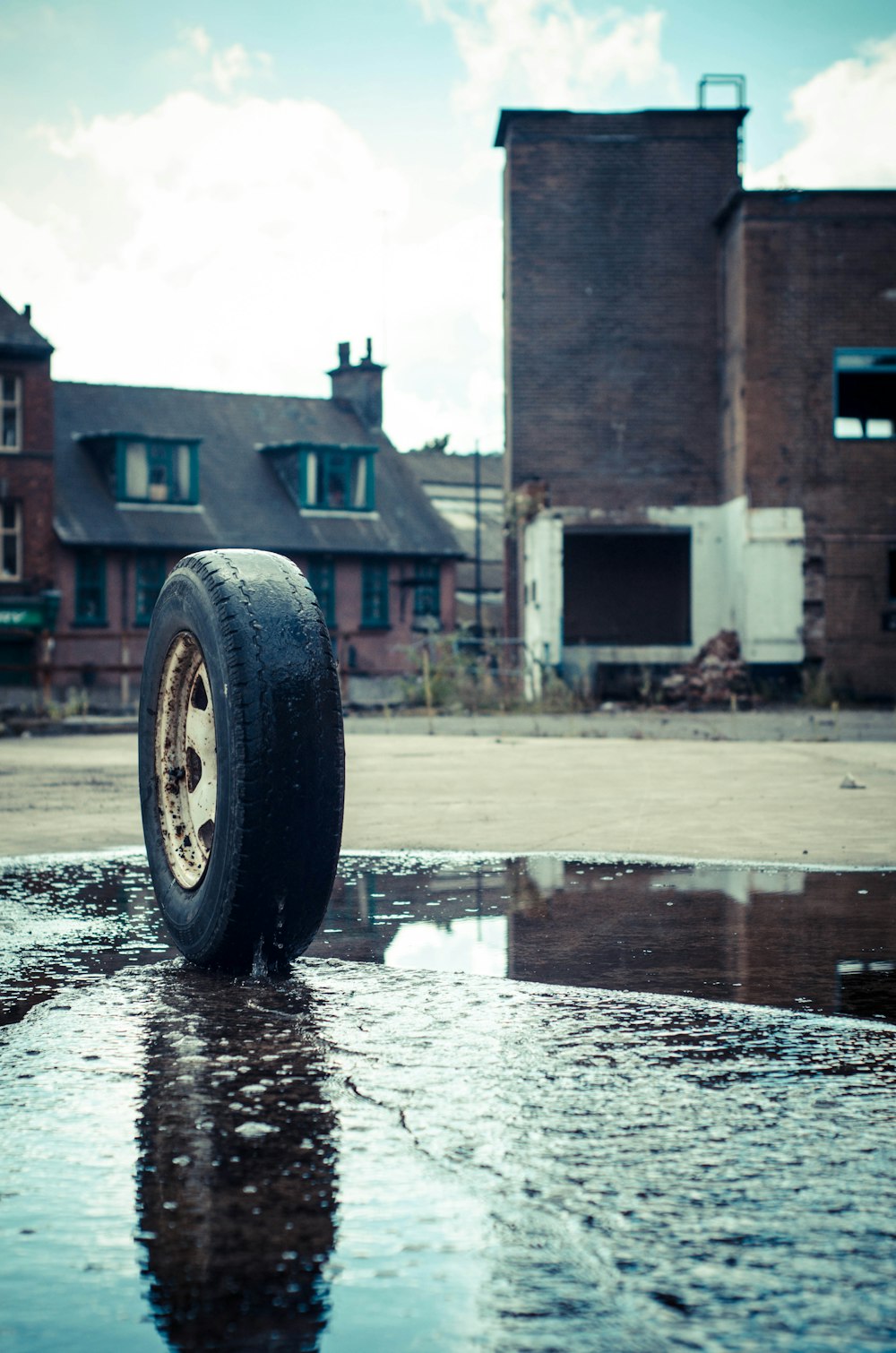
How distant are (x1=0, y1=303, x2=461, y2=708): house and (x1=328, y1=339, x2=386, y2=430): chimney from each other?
0.03 meters

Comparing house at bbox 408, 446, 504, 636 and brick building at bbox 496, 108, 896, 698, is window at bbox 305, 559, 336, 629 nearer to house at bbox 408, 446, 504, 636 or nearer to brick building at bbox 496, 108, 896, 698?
brick building at bbox 496, 108, 896, 698

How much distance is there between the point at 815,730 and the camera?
1819 cm

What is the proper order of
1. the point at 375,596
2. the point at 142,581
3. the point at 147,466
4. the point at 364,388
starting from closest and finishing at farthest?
the point at 142,581, the point at 147,466, the point at 375,596, the point at 364,388

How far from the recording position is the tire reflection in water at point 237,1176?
2133mm

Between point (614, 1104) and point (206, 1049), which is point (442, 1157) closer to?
point (614, 1104)

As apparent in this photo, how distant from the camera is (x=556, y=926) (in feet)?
17.1

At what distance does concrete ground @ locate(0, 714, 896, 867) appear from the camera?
7.44 metres

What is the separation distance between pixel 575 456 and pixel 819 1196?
25.5 metres

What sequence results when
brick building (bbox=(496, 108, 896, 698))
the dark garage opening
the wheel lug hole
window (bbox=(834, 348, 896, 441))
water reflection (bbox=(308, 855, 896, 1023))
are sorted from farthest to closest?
the dark garage opening
window (bbox=(834, 348, 896, 441))
brick building (bbox=(496, 108, 896, 698))
the wheel lug hole
water reflection (bbox=(308, 855, 896, 1023))

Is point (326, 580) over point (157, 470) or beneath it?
beneath

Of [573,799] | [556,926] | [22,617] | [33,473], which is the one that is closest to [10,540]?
[33,473]

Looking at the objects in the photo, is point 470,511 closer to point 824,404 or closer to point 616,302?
point 616,302

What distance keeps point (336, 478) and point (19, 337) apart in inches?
359

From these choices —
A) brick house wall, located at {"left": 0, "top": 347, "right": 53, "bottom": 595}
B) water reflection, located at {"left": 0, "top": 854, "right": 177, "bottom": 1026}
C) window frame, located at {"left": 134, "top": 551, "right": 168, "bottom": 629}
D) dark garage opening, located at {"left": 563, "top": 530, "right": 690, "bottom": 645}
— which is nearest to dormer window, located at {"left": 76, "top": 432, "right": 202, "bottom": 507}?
window frame, located at {"left": 134, "top": 551, "right": 168, "bottom": 629}
